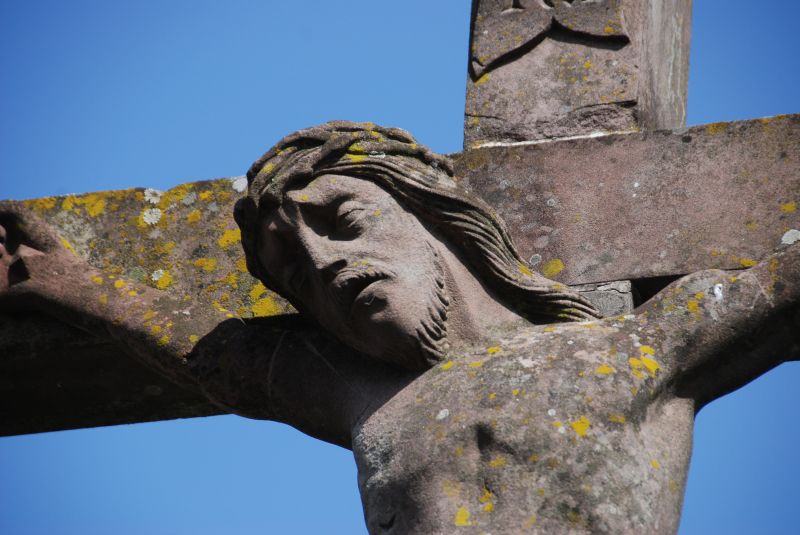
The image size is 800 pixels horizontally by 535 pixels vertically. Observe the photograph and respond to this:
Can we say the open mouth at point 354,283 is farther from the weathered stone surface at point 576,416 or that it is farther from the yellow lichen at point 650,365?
the yellow lichen at point 650,365

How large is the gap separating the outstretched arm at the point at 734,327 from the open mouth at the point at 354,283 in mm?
781

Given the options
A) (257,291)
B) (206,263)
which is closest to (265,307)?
(257,291)

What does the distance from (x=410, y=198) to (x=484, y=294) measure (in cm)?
36

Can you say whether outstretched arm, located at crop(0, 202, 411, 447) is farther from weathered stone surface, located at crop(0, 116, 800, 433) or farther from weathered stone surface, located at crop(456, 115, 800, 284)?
weathered stone surface, located at crop(456, 115, 800, 284)

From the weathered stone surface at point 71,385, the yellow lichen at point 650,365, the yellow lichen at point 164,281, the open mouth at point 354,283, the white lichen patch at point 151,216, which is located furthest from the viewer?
the white lichen patch at point 151,216

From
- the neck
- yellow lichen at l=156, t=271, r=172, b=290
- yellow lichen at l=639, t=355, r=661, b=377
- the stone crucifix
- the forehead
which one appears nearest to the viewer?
the stone crucifix

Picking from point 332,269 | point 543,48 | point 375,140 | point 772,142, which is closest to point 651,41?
point 543,48

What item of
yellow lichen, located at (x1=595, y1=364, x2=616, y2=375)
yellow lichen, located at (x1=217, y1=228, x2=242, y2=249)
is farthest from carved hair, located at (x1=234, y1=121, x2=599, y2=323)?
yellow lichen, located at (x1=217, y1=228, x2=242, y2=249)

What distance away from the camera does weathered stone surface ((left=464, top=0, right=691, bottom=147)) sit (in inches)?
240

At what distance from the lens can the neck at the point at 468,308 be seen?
5.32 meters

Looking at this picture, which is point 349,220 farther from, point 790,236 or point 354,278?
point 790,236

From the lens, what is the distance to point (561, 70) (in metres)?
6.21

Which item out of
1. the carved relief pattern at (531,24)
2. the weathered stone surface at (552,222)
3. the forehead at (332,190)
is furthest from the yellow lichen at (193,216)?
the carved relief pattern at (531,24)

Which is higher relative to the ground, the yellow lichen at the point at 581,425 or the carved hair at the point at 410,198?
the carved hair at the point at 410,198
